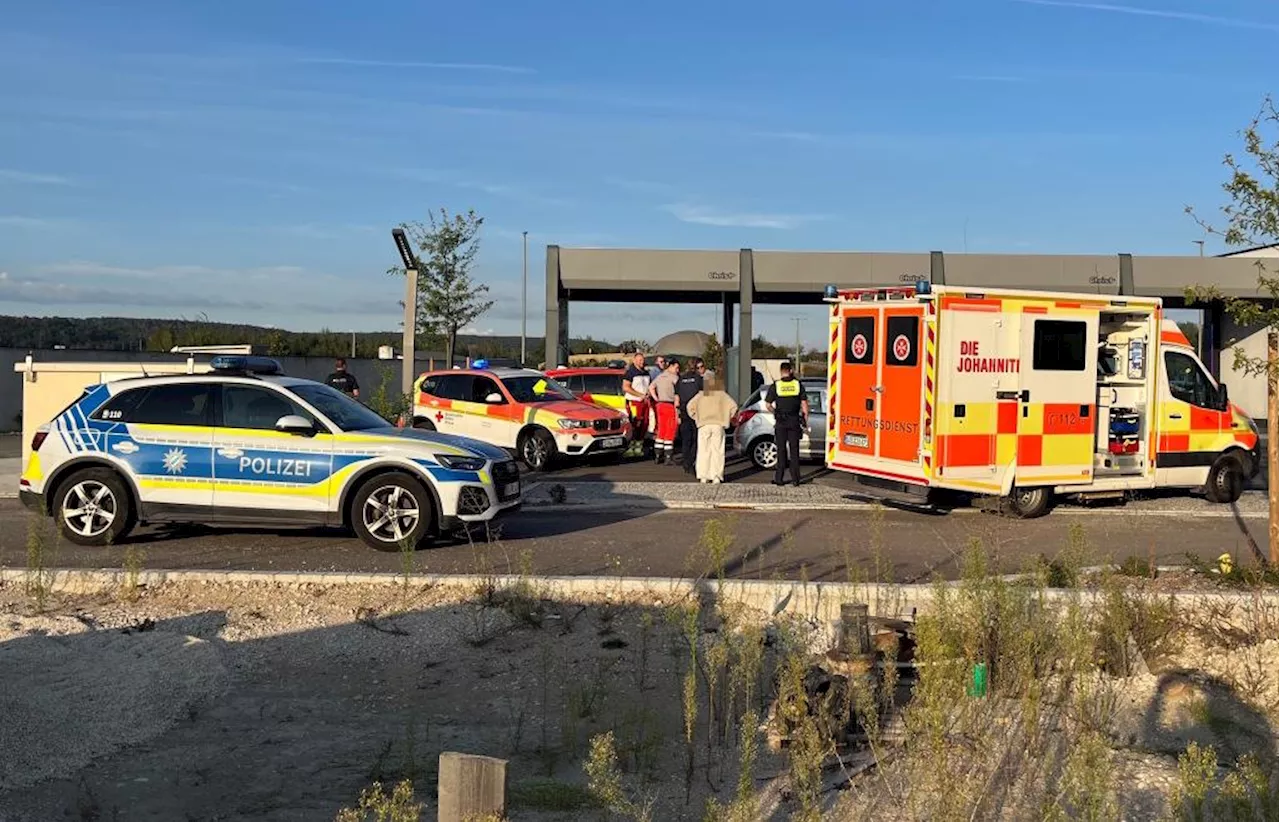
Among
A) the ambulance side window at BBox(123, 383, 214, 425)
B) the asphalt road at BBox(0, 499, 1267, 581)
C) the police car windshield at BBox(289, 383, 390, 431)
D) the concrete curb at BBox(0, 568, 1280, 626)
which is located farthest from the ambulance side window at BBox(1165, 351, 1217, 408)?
the ambulance side window at BBox(123, 383, 214, 425)

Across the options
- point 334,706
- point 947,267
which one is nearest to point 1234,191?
point 334,706

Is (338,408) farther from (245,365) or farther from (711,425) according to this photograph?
(711,425)

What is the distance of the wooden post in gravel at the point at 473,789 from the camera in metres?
3.49

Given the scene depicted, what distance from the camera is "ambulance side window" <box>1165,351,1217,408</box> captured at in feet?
48.6

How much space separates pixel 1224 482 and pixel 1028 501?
3.08 meters

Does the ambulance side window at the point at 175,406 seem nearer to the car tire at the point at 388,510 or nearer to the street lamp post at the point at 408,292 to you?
the car tire at the point at 388,510

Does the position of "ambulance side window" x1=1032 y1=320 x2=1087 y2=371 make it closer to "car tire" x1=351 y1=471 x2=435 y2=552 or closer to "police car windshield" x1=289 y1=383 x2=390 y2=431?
"car tire" x1=351 y1=471 x2=435 y2=552

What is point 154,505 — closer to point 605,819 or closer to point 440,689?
point 440,689

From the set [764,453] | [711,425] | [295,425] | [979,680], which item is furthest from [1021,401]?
[295,425]

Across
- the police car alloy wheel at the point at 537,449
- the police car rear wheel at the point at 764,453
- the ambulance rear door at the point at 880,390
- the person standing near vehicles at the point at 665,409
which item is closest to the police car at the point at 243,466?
the ambulance rear door at the point at 880,390

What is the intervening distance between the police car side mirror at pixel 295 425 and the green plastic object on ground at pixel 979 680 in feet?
22.2

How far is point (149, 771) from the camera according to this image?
5688mm

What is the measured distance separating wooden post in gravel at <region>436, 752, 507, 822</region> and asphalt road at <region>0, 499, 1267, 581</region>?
5.22m

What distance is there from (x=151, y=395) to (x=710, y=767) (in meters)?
7.74
